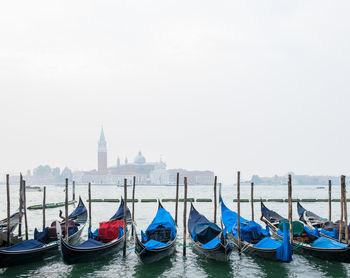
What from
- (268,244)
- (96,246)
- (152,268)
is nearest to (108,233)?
Answer: (96,246)

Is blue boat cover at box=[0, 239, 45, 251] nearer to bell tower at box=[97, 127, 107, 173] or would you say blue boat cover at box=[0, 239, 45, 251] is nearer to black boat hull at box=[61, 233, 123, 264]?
black boat hull at box=[61, 233, 123, 264]

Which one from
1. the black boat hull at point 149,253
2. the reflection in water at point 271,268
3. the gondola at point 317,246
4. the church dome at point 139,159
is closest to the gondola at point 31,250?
the black boat hull at point 149,253

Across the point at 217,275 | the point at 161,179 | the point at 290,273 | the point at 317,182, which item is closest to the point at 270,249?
the point at 290,273

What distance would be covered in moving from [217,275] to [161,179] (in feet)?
352

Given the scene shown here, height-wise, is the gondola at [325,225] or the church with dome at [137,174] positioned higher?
the gondola at [325,225]

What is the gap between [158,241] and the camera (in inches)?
336

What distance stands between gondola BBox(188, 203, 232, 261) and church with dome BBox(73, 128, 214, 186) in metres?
101

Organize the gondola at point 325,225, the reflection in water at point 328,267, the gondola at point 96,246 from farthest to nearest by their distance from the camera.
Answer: the gondola at point 325,225
the gondola at point 96,246
the reflection in water at point 328,267

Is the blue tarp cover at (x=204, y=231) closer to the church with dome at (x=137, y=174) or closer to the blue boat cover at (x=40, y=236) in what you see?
the blue boat cover at (x=40, y=236)

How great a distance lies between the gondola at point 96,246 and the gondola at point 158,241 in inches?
24.4

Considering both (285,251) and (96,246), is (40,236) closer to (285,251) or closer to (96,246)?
(96,246)

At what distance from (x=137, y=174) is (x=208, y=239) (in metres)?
105

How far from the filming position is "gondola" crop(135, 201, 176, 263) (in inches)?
298

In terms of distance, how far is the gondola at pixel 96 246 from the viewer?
23.7 ft
